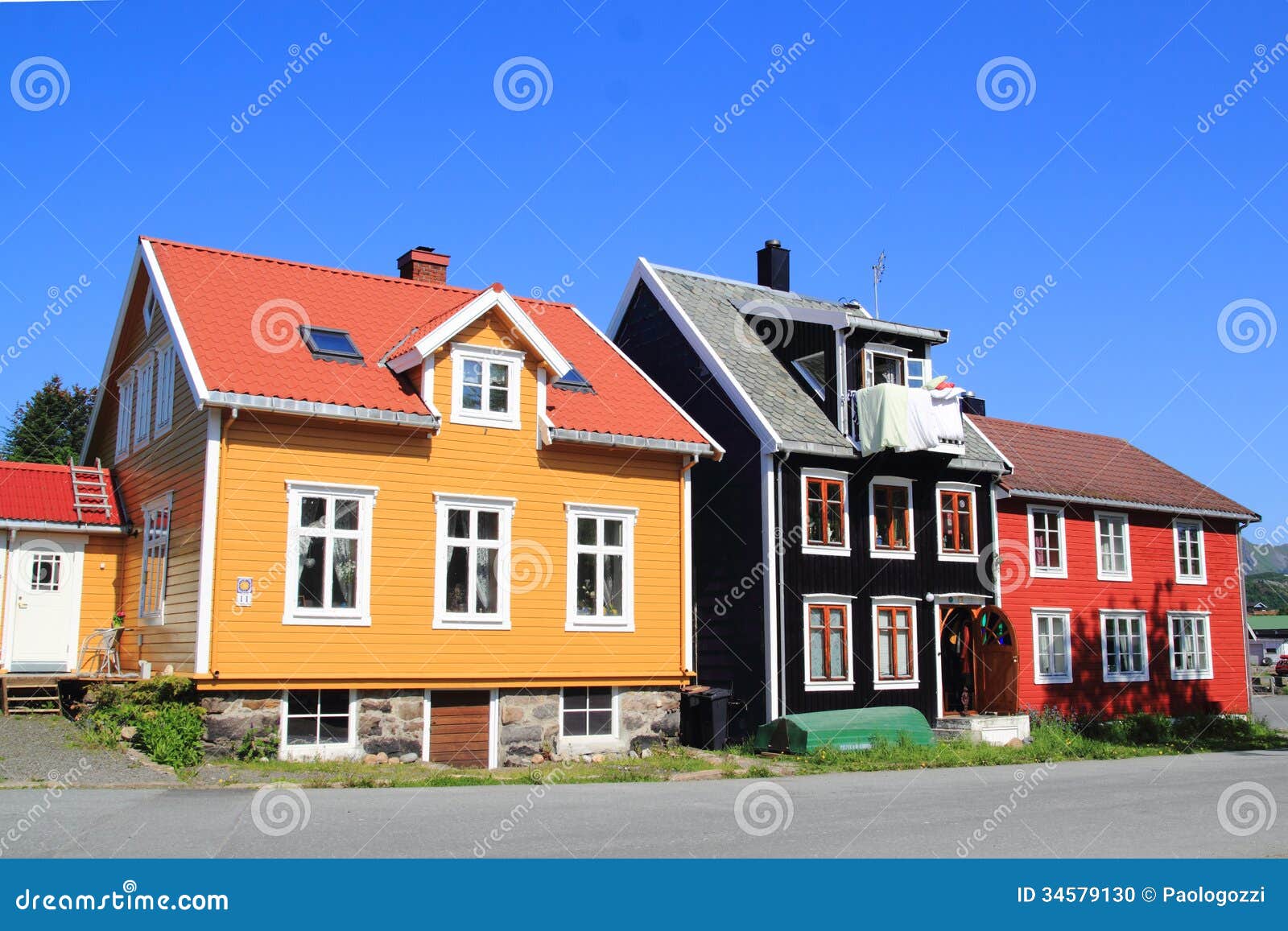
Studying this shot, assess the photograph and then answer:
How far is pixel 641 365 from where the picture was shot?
2998 cm

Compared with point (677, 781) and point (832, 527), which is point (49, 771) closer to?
point (677, 781)

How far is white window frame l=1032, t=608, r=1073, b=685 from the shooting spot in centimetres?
3033

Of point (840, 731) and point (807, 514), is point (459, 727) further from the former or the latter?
point (807, 514)

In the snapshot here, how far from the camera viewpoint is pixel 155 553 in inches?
839

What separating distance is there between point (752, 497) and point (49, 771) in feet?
47.6

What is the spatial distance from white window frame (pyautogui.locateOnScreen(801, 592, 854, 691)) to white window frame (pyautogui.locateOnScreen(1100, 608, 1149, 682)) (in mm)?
9866

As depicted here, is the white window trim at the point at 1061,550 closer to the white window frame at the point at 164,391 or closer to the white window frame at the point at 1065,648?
the white window frame at the point at 1065,648

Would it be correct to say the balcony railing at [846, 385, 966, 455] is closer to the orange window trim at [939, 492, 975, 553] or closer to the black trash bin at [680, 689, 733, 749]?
the orange window trim at [939, 492, 975, 553]

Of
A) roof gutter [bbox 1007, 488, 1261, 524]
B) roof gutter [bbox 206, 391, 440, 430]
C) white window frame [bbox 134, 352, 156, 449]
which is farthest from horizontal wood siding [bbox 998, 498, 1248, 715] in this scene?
white window frame [bbox 134, 352, 156, 449]

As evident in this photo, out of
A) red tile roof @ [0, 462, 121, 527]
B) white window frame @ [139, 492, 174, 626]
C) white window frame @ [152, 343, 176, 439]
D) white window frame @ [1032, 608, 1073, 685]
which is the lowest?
white window frame @ [1032, 608, 1073, 685]

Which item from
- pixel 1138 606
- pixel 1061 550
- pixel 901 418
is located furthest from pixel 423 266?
pixel 1138 606

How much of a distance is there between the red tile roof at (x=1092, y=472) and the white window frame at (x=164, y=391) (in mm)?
19667

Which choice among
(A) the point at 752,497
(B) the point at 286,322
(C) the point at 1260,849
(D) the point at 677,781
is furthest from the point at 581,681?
(C) the point at 1260,849

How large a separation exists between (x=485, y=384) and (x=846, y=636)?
9.93 metres
